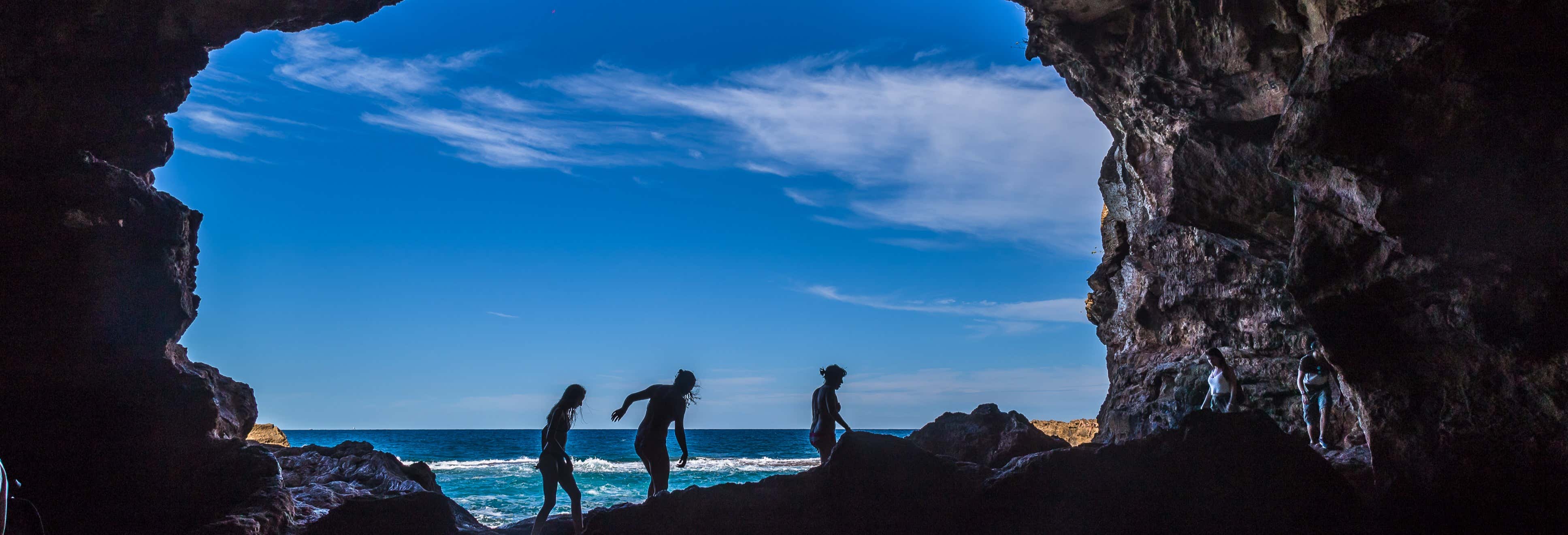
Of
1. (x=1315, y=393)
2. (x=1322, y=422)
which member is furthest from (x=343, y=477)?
(x=1315, y=393)

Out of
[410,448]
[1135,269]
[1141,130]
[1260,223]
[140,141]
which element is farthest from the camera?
[410,448]

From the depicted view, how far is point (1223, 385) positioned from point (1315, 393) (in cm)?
146

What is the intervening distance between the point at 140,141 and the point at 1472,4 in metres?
11.7

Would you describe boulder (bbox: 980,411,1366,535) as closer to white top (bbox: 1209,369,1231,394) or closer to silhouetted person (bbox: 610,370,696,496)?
silhouetted person (bbox: 610,370,696,496)

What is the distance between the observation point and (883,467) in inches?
217

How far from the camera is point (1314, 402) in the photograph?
9.93 meters

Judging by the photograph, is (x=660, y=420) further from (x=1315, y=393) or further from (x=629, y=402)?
(x=1315, y=393)

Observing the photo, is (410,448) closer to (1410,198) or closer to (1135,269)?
(1135,269)

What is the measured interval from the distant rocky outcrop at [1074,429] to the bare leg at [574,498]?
69.3 feet

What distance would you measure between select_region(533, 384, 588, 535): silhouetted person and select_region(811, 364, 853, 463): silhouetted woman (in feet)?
8.32

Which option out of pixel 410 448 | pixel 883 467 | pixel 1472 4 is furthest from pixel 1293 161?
pixel 410 448

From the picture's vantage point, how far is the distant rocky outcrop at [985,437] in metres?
12.6

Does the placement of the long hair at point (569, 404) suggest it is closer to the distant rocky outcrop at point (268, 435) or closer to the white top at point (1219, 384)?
the white top at point (1219, 384)

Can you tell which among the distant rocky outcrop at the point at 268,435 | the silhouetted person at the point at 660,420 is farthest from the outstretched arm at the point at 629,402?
the distant rocky outcrop at the point at 268,435
